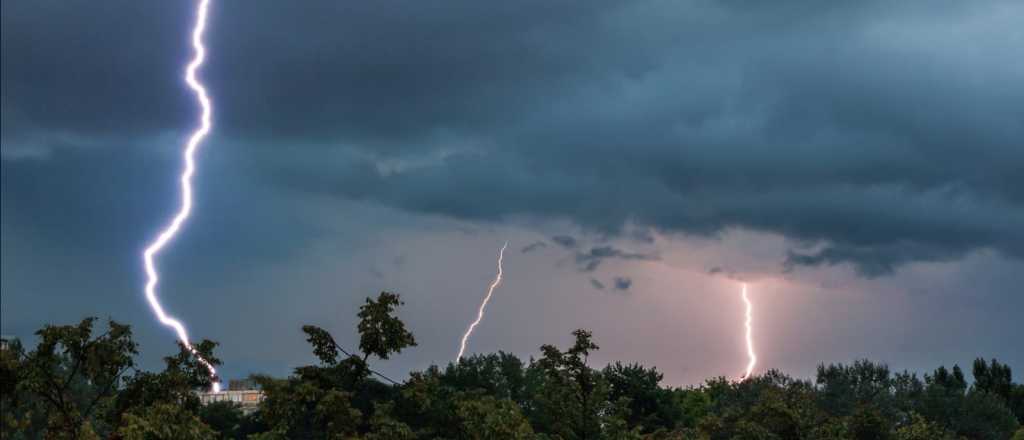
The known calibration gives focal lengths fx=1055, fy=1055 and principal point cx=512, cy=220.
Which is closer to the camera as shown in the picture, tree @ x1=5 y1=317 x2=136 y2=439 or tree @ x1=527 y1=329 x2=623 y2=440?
tree @ x1=5 y1=317 x2=136 y2=439

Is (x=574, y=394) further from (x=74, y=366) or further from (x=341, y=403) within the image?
(x=74, y=366)

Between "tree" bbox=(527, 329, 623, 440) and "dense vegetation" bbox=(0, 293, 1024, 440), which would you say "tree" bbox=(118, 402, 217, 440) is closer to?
"dense vegetation" bbox=(0, 293, 1024, 440)

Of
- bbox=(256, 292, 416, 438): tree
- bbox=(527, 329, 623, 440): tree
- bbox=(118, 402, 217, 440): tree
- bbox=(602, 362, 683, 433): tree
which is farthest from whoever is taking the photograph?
bbox=(602, 362, 683, 433): tree

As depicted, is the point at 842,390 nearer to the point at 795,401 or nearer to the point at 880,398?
the point at 880,398

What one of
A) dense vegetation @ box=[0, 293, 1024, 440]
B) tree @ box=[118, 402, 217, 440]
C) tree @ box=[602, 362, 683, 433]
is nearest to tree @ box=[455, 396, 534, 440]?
dense vegetation @ box=[0, 293, 1024, 440]

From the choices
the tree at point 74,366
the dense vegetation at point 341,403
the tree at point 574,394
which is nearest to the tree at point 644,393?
the dense vegetation at point 341,403

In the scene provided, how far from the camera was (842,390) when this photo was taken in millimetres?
78875

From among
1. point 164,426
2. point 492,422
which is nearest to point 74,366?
point 164,426

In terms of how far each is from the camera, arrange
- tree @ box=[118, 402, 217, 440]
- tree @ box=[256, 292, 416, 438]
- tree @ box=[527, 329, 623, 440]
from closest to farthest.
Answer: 1. tree @ box=[118, 402, 217, 440]
2. tree @ box=[256, 292, 416, 438]
3. tree @ box=[527, 329, 623, 440]

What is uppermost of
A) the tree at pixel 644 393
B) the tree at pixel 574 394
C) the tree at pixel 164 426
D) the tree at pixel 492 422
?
the tree at pixel 644 393

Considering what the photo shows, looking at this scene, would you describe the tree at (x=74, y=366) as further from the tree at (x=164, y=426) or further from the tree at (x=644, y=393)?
the tree at (x=644, y=393)

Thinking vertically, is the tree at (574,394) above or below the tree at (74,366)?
above

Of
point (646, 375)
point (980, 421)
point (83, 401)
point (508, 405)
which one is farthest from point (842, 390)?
point (508, 405)

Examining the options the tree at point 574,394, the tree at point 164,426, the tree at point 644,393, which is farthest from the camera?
the tree at point 644,393
